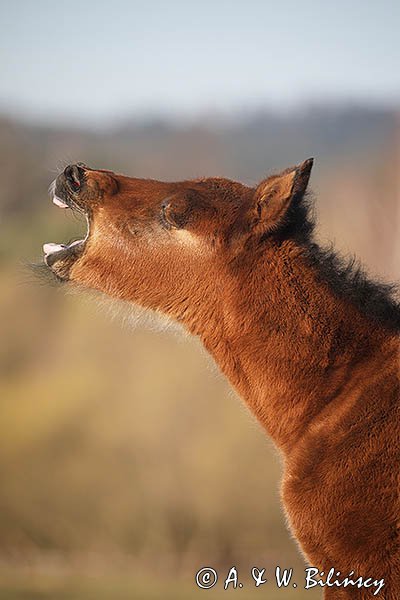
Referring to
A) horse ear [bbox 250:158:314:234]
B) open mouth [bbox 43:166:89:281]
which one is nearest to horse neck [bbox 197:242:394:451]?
horse ear [bbox 250:158:314:234]

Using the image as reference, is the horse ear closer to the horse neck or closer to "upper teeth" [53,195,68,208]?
the horse neck

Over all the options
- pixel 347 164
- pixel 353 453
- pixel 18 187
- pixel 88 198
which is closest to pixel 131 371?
pixel 18 187

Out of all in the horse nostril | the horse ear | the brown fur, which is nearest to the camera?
the brown fur

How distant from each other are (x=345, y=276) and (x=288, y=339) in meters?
0.35

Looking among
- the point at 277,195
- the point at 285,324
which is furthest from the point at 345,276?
the point at 277,195

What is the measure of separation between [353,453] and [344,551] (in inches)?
13.8

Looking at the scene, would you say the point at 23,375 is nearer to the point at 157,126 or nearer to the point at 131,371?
the point at 131,371

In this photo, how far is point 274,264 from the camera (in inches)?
149

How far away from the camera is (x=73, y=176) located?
4059mm

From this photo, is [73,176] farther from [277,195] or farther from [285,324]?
[285,324]

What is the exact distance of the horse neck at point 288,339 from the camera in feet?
12.0

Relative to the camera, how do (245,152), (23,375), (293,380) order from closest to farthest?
(293,380) → (23,375) → (245,152)

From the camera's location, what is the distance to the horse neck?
12.0ft

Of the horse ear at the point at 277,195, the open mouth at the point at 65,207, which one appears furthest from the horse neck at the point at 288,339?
the open mouth at the point at 65,207
